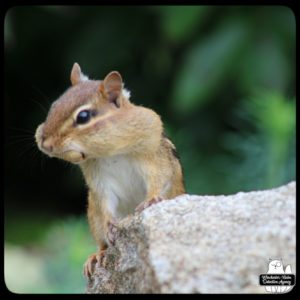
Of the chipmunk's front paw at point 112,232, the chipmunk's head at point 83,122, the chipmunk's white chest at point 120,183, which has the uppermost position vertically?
the chipmunk's head at point 83,122

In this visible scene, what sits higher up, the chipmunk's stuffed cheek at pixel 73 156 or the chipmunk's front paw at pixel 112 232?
the chipmunk's stuffed cheek at pixel 73 156

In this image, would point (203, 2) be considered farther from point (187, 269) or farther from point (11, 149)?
point (187, 269)

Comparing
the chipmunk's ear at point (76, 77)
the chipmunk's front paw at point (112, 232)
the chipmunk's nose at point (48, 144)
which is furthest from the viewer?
the chipmunk's ear at point (76, 77)

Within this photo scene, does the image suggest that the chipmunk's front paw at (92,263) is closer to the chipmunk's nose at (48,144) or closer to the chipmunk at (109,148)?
the chipmunk at (109,148)

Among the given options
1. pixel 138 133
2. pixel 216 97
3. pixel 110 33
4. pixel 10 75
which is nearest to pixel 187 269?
pixel 138 133

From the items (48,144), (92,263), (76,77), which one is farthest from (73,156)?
(76,77)

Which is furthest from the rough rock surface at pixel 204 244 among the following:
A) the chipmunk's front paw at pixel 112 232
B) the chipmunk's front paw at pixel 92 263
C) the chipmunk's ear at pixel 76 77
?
the chipmunk's ear at pixel 76 77
